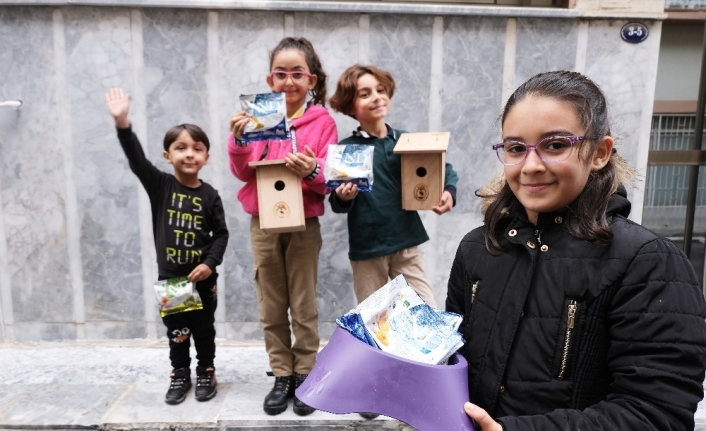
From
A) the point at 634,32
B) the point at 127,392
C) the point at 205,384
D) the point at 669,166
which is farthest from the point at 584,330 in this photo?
the point at 669,166

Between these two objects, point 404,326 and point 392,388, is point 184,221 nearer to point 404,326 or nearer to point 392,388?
point 404,326

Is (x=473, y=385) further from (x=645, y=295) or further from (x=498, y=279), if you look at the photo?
(x=645, y=295)

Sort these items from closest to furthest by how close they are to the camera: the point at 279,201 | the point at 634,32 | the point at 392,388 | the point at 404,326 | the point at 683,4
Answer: the point at 392,388
the point at 404,326
the point at 279,201
the point at 634,32
the point at 683,4

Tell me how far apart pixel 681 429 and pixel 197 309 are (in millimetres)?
2367

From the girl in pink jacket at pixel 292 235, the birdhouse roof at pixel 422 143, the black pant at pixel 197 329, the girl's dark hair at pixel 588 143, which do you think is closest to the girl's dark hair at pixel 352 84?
the girl in pink jacket at pixel 292 235

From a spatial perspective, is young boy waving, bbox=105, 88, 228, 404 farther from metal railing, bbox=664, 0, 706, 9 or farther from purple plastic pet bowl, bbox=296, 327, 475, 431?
metal railing, bbox=664, 0, 706, 9

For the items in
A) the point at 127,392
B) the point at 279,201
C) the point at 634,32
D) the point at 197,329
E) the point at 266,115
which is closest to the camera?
the point at 266,115

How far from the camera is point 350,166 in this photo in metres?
2.56

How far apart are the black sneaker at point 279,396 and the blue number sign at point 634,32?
3151mm

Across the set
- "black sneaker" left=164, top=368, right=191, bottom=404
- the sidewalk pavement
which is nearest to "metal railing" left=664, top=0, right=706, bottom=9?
the sidewalk pavement

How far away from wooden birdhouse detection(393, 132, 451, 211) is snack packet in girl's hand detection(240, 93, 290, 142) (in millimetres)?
603

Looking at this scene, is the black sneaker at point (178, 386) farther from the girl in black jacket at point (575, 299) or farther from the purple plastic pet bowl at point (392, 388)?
the girl in black jacket at point (575, 299)

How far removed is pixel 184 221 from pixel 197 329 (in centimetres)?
63

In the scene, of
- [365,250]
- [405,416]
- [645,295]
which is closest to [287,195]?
[365,250]
